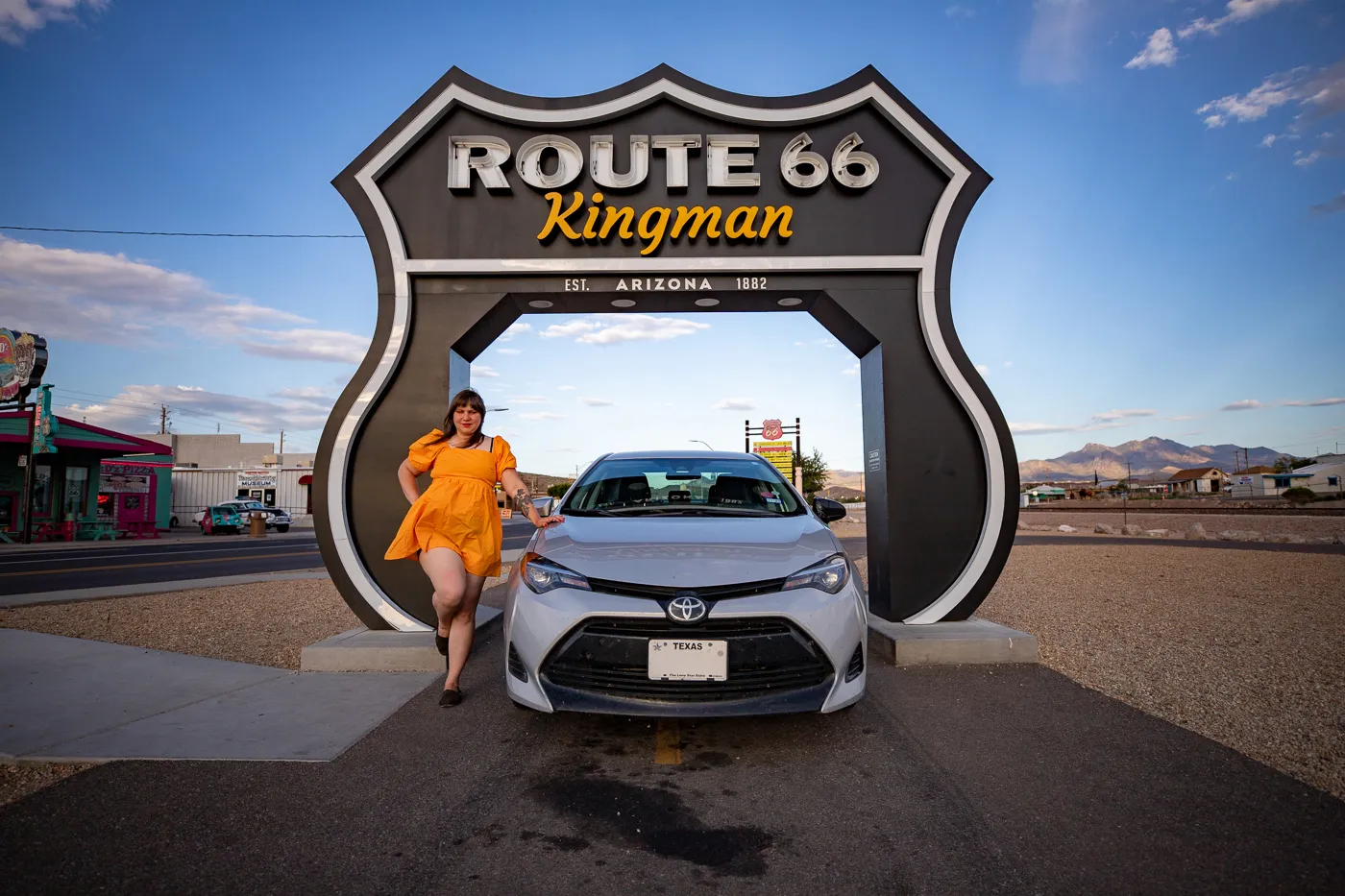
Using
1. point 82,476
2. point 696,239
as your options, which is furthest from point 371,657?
point 82,476

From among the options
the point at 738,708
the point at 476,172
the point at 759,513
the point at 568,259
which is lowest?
the point at 738,708

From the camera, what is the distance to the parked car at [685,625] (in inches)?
124

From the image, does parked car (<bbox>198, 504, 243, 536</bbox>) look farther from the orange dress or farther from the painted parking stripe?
the orange dress

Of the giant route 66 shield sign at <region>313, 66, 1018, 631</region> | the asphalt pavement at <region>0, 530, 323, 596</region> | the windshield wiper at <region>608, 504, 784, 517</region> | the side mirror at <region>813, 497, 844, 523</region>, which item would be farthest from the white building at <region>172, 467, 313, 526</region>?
the side mirror at <region>813, 497, 844, 523</region>

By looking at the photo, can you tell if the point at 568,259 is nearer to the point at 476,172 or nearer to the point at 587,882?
the point at 476,172

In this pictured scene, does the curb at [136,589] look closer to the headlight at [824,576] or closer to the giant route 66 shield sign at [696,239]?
the giant route 66 shield sign at [696,239]

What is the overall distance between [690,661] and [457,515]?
5.98ft

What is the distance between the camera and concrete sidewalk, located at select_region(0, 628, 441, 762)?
3.50 metres

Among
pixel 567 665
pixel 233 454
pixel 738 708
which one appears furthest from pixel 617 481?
pixel 233 454

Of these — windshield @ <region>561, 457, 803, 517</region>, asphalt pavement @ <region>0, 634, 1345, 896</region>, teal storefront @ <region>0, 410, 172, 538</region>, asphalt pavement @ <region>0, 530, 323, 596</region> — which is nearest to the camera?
asphalt pavement @ <region>0, 634, 1345, 896</region>

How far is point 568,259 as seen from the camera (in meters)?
6.04

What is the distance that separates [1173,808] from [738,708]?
175 centimetres

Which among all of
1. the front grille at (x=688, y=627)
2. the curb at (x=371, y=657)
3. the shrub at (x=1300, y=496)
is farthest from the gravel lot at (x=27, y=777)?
the shrub at (x=1300, y=496)

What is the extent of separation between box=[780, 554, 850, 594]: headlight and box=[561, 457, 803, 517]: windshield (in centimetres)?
85
